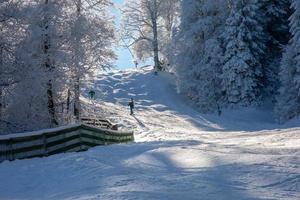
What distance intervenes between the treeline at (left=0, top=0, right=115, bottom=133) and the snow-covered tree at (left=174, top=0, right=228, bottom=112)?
49.6 feet

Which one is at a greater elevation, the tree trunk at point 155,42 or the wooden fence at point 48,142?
the tree trunk at point 155,42

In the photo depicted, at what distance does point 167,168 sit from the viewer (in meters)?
11.3

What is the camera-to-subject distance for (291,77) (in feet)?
112

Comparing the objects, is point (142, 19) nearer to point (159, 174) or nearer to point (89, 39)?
point (89, 39)

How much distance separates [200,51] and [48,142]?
30205mm

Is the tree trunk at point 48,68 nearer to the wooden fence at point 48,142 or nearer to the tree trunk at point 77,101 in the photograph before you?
the tree trunk at point 77,101

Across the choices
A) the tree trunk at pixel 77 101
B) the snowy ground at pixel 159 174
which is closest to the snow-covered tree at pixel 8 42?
the snowy ground at pixel 159 174

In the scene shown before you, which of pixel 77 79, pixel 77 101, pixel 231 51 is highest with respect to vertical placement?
pixel 231 51

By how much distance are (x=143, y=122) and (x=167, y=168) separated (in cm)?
2552

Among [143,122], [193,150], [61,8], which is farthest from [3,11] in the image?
[143,122]

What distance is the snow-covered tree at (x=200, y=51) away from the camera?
138 feet

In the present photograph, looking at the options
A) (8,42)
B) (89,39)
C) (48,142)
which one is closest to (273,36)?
(89,39)

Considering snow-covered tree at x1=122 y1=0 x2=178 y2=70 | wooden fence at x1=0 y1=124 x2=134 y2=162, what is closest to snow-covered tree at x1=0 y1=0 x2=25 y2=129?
wooden fence at x1=0 y1=124 x2=134 y2=162

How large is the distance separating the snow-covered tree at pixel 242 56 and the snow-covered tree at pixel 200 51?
1.59 m
